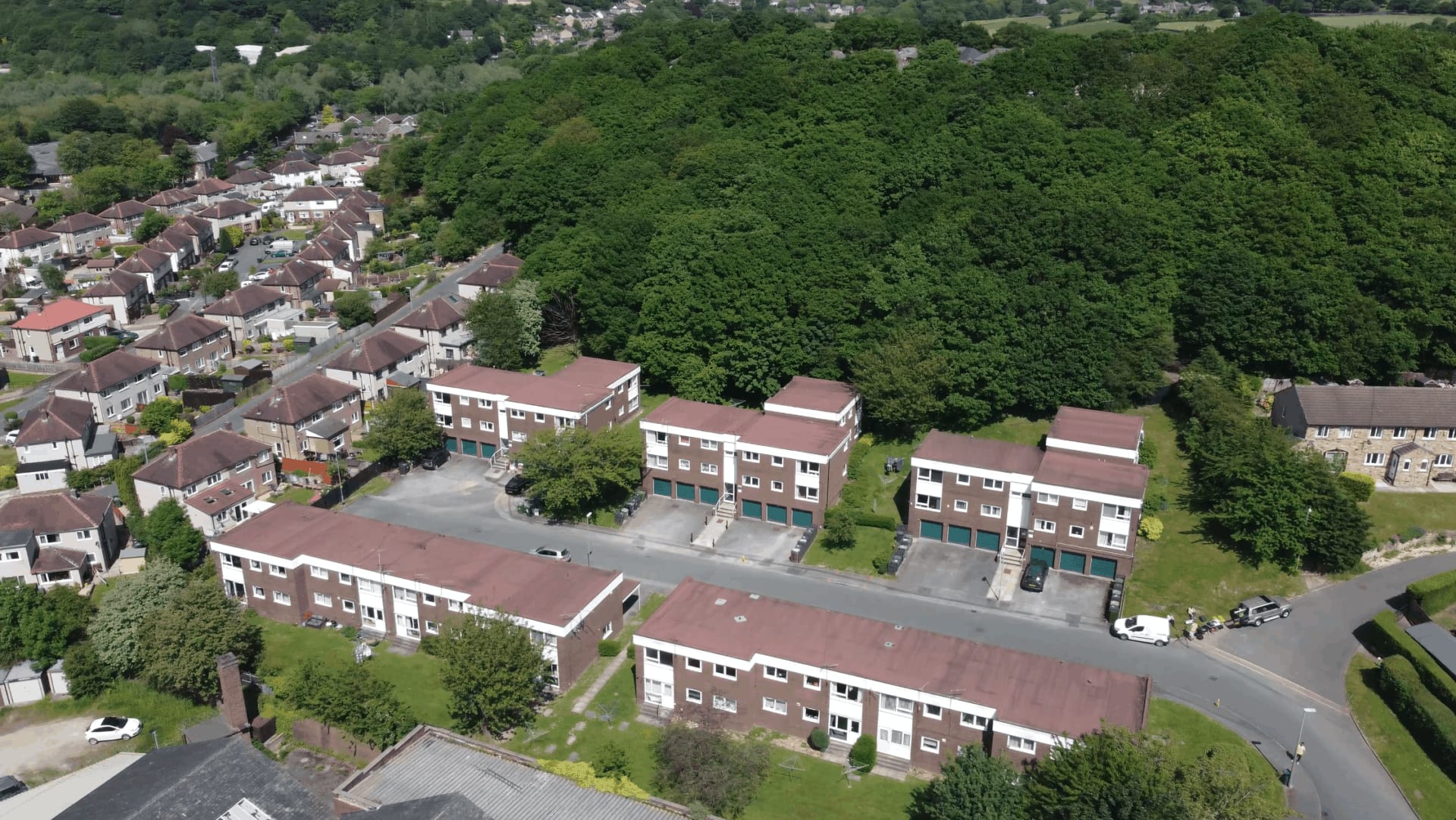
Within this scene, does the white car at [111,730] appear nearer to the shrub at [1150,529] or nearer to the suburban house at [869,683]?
the suburban house at [869,683]

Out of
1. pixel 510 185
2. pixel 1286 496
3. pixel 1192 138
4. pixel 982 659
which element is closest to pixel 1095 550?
pixel 1286 496

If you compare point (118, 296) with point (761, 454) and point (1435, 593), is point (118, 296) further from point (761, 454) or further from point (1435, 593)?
point (1435, 593)

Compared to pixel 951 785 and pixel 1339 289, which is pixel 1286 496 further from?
pixel 951 785

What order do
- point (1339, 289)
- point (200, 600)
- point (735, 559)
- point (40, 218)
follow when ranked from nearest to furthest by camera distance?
point (200, 600) → point (735, 559) → point (1339, 289) → point (40, 218)

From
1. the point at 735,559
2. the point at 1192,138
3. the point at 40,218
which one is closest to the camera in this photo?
the point at 735,559

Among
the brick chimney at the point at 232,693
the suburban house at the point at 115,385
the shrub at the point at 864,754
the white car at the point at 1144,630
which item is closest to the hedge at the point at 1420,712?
the white car at the point at 1144,630

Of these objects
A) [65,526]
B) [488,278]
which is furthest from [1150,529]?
[65,526]

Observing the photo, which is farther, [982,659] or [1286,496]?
[1286,496]
